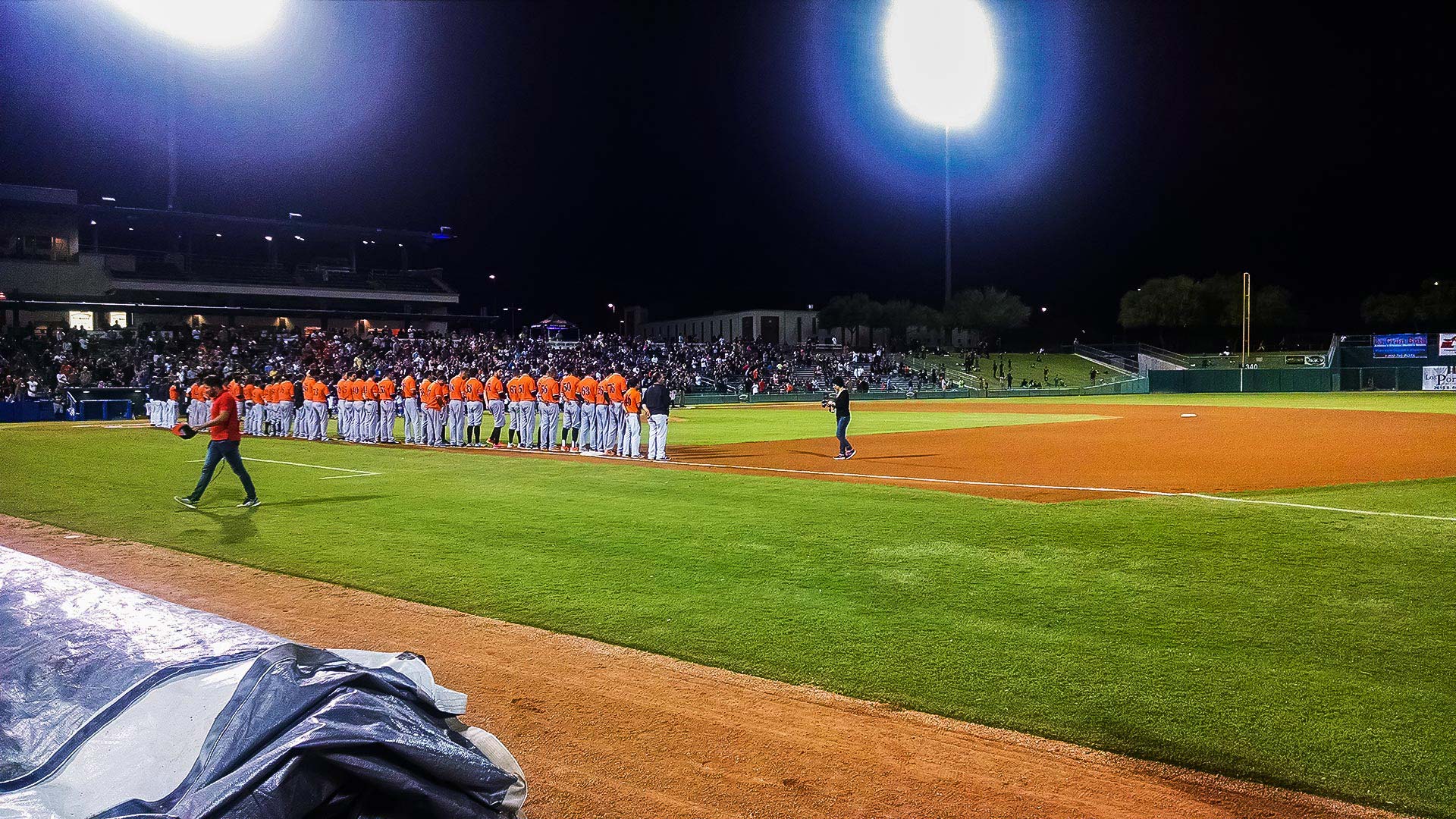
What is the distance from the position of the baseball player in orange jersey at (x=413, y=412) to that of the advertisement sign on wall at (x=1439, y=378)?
2132 inches

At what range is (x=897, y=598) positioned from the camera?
734cm

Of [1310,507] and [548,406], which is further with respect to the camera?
[548,406]

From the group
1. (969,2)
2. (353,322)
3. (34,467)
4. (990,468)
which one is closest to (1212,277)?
(969,2)

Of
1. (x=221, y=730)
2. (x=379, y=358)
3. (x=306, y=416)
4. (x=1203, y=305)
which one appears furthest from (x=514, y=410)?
(x=1203, y=305)

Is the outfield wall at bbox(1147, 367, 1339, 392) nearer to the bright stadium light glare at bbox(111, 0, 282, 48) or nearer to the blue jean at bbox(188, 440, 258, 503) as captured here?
the bright stadium light glare at bbox(111, 0, 282, 48)

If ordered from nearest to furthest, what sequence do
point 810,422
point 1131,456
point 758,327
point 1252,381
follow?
point 1131,456 < point 810,422 < point 1252,381 < point 758,327

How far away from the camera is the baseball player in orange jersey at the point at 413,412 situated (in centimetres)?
2472

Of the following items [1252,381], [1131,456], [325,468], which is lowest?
[325,468]

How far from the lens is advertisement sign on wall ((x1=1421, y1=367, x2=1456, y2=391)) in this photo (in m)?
51.2

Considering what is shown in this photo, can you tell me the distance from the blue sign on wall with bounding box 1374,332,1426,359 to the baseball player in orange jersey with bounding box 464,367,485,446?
53.7 metres

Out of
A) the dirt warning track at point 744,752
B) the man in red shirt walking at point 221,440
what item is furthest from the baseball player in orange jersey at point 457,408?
the dirt warning track at point 744,752

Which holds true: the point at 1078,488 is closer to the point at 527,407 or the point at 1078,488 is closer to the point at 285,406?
the point at 527,407

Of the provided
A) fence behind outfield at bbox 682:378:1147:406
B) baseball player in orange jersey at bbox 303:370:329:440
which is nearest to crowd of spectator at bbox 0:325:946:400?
fence behind outfield at bbox 682:378:1147:406

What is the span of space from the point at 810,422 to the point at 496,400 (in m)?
13.1
